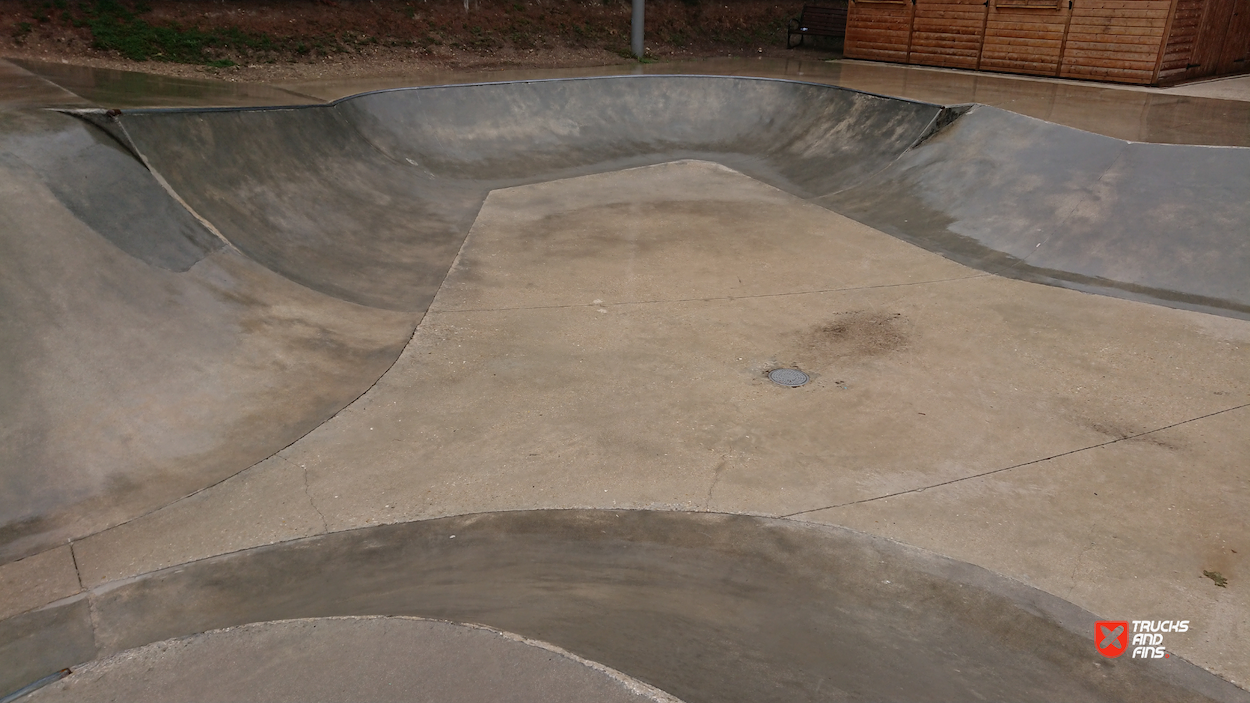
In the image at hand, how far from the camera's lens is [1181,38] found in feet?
40.7

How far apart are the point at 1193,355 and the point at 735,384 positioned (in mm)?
3676

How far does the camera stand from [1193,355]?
6.11 metres

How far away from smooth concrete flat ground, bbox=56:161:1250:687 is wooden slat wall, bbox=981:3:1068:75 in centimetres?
784

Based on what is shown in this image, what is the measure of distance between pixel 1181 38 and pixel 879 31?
541cm

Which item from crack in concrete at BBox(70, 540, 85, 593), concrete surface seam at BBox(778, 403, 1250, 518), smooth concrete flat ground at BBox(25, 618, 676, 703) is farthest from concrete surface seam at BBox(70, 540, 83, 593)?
concrete surface seam at BBox(778, 403, 1250, 518)

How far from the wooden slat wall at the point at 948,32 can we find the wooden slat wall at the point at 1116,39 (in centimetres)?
170

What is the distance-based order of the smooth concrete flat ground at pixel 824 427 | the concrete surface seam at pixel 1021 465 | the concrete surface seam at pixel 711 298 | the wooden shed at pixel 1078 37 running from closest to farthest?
the smooth concrete flat ground at pixel 824 427 < the concrete surface seam at pixel 1021 465 < the concrete surface seam at pixel 711 298 < the wooden shed at pixel 1078 37

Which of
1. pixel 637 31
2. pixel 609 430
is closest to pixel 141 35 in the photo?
pixel 637 31

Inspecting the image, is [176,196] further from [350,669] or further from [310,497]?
[350,669]

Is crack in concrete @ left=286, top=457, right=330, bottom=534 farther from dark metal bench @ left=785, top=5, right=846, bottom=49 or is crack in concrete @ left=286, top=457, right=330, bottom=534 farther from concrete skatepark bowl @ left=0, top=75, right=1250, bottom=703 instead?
dark metal bench @ left=785, top=5, right=846, bottom=49

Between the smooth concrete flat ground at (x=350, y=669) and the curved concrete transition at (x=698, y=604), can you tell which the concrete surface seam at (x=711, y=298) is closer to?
the curved concrete transition at (x=698, y=604)

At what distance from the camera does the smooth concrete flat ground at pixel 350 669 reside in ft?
9.58

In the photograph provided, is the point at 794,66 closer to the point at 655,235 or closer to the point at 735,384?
the point at 655,235

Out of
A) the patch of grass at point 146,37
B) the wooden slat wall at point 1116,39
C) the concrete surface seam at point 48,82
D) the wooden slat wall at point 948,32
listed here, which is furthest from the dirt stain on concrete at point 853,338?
the patch of grass at point 146,37
